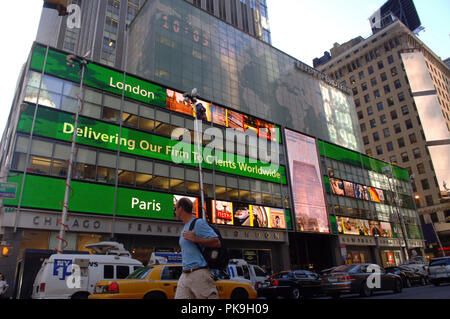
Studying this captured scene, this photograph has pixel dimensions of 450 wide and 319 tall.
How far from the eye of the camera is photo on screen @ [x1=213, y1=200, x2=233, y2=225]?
2750 centimetres

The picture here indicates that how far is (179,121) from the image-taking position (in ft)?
95.5

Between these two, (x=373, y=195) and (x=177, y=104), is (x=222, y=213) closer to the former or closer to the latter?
(x=177, y=104)

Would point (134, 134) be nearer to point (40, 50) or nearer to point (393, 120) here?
point (40, 50)

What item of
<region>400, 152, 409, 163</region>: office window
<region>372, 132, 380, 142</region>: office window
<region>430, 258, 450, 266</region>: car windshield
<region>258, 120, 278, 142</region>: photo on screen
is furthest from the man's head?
<region>372, 132, 380, 142</region>: office window

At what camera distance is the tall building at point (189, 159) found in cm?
2112

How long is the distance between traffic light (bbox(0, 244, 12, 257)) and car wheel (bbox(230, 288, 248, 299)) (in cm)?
1359

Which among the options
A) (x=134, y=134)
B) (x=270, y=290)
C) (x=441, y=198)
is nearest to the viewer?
(x=270, y=290)

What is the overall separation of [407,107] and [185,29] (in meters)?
64.4

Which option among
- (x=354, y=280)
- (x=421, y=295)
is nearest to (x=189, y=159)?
(x=354, y=280)

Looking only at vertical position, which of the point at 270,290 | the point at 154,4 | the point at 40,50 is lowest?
the point at 270,290

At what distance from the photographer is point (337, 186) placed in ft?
132
